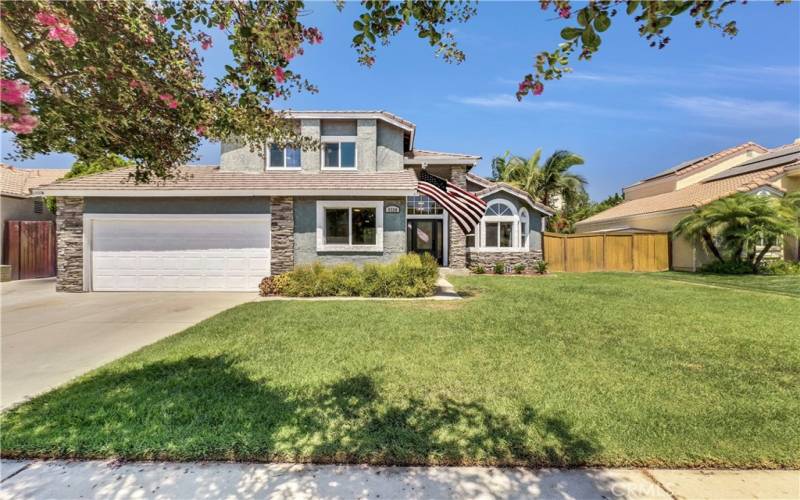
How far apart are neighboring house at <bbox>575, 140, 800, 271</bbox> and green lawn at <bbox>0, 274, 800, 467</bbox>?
12.9 metres

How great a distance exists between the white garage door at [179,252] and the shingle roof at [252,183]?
1033 mm

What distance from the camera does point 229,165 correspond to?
549 inches

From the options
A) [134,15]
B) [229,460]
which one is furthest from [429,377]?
[134,15]

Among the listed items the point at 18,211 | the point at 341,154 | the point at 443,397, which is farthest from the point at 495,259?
the point at 18,211

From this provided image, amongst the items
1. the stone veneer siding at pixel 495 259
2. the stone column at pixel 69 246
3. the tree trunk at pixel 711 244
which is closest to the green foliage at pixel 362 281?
the stone veneer siding at pixel 495 259

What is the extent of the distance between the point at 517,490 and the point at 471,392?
1.51 m

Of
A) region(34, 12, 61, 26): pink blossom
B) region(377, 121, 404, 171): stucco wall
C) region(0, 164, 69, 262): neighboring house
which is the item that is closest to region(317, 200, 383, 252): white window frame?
region(377, 121, 404, 171): stucco wall

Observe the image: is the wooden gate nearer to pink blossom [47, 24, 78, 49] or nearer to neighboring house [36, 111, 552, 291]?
neighboring house [36, 111, 552, 291]

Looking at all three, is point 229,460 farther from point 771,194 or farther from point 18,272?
point 771,194

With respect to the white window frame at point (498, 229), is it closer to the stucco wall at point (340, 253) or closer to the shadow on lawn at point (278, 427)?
the stucco wall at point (340, 253)

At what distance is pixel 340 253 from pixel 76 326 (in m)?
7.16

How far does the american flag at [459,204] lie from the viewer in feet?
35.7

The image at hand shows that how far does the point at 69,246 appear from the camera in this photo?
39.5ft

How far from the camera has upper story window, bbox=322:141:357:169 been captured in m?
14.2
